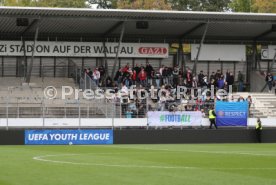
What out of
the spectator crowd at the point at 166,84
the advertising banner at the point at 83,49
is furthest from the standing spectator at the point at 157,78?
the advertising banner at the point at 83,49

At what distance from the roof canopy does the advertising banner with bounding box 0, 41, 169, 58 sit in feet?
1.78

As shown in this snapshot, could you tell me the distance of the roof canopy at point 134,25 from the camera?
1860 inches

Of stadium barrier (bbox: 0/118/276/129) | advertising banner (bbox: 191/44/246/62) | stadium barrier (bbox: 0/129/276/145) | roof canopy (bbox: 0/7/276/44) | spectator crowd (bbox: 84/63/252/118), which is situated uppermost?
roof canopy (bbox: 0/7/276/44)

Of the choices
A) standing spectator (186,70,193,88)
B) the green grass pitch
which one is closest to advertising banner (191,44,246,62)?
standing spectator (186,70,193,88)

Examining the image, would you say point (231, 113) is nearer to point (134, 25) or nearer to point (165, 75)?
point (165, 75)

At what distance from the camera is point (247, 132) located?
145 feet

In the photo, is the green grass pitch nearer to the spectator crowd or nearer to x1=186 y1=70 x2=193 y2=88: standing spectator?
the spectator crowd

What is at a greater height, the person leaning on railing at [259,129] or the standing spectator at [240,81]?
the standing spectator at [240,81]

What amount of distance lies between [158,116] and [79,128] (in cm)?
465

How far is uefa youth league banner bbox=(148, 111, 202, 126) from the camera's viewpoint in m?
42.6

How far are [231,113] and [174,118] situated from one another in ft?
11.8

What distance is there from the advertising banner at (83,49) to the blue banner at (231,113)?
1210cm

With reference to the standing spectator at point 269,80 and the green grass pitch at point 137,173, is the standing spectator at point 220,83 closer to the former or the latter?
the standing spectator at point 269,80

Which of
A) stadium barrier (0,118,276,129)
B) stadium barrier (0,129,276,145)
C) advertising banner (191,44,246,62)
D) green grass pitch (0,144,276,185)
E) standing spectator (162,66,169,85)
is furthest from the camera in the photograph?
advertising banner (191,44,246,62)
